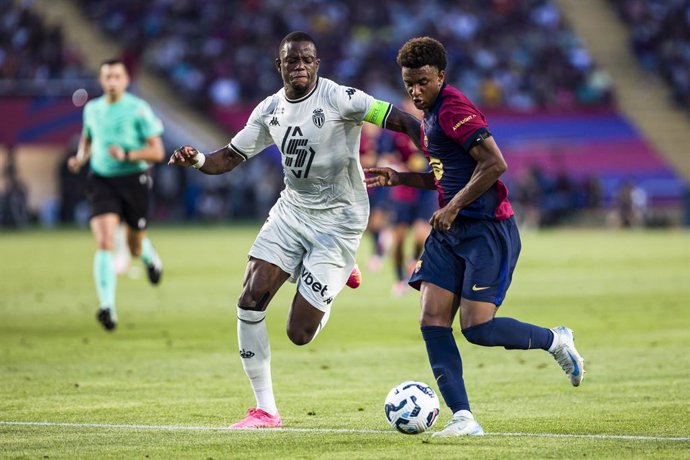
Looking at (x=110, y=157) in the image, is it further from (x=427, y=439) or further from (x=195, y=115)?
(x=195, y=115)

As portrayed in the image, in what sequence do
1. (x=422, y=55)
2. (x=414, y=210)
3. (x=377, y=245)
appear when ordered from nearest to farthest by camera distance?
(x=422, y=55) < (x=414, y=210) < (x=377, y=245)

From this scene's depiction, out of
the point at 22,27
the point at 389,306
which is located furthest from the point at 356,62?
the point at 389,306

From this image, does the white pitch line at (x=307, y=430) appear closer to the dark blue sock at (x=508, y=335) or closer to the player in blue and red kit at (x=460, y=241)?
the player in blue and red kit at (x=460, y=241)

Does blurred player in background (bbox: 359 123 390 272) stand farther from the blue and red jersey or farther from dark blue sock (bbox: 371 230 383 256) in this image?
the blue and red jersey

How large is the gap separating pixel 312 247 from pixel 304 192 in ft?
1.34

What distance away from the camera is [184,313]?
1719 cm

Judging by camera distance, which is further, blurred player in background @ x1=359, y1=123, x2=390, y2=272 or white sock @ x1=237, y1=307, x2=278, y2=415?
blurred player in background @ x1=359, y1=123, x2=390, y2=272

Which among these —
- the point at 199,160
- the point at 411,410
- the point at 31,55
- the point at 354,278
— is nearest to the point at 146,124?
the point at 354,278

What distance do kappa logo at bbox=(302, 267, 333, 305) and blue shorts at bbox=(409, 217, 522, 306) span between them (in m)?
0.89

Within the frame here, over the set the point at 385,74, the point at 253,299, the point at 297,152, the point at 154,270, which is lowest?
the point at 154,270

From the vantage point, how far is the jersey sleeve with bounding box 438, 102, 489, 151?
8008 millimetres

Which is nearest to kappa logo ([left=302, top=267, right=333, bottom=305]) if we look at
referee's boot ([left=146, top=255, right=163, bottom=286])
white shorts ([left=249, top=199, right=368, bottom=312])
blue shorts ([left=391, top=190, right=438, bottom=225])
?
white shorts ([left=249, top=199, right=368, bottom=312])

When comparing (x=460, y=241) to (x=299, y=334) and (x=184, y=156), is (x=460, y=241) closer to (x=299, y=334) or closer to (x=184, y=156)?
(x=299, y=334)

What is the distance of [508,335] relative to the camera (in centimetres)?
822
